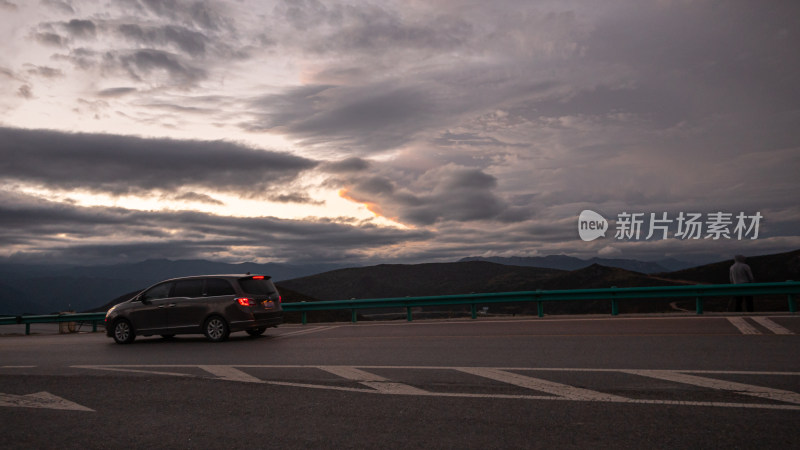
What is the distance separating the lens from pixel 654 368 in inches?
341

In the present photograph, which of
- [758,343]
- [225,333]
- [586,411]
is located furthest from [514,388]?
[225,333]

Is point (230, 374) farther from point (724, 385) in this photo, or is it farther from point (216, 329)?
point (724, 385)

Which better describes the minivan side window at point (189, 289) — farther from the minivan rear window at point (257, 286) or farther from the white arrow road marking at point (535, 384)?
the white arrow road marking at point (535, 384)

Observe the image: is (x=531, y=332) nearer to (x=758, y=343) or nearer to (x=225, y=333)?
(x=758, y=343)

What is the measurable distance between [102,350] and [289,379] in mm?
8351

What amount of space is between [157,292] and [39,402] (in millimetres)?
8885

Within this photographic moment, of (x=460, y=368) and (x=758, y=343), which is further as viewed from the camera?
(x=758, y=343)

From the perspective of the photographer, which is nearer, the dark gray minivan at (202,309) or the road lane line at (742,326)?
the road lane line at (742,326)

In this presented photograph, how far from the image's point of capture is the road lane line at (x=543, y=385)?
6895 millimetres

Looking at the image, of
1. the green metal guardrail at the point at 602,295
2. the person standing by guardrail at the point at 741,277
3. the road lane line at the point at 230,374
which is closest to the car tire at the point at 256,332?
the green metal guardrail at the point at 602,295

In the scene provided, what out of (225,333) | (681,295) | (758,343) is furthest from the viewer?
(681,295)

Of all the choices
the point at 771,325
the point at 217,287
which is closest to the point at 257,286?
the point at 217,287

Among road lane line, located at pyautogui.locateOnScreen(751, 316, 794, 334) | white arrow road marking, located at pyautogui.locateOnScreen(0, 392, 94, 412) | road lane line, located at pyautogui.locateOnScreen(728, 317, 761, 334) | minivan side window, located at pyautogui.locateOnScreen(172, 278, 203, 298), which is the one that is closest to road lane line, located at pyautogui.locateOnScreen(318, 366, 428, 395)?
white arrow road marking, located at pyautogui.locateOnScreen(0, 392, 94, 412)

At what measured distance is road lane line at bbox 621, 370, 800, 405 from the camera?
259 inches
